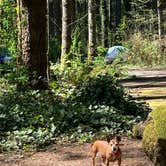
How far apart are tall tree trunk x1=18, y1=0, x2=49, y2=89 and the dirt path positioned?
172 inches

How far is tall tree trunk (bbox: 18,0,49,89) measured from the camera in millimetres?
13142

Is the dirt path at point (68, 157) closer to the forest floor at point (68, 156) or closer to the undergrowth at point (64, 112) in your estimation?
the forest floor at point (68, 156)

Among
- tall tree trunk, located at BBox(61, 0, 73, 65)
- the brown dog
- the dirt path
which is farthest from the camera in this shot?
tall tree trunk, located at BBox(61, 0, 73, 65)

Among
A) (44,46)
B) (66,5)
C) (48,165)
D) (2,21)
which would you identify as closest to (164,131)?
(48,165)

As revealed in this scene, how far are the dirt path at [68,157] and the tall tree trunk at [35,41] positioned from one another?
4.37m

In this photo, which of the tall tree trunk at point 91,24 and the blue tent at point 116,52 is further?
the tall tree trunk at point 91,24

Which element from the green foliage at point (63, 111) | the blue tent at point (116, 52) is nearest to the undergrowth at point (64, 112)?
the green foliage at point (63, 111)

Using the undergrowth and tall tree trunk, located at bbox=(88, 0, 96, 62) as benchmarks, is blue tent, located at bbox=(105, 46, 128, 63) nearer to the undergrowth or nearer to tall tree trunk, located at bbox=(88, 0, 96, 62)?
tall tree trunk, located at bbox=(88, 0, 96, 62)

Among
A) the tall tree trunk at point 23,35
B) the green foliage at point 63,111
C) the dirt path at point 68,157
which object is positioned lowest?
the dirt path at point 68,157

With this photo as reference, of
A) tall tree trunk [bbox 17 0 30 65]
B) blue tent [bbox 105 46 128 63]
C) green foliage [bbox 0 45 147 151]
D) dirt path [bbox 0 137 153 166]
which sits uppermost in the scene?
tall tree trunk [bbox 17 0 30 65]

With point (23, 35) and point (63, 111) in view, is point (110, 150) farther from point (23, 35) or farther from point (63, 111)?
point (23, 35)

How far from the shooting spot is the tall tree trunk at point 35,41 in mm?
13142

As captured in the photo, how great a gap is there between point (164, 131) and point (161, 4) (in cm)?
2740

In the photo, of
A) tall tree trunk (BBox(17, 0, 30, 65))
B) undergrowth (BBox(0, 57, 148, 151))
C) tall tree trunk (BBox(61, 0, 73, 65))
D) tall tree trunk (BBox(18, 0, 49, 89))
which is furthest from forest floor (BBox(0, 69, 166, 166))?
tall tree trunk (BBox(61, 0, 73, 65))
